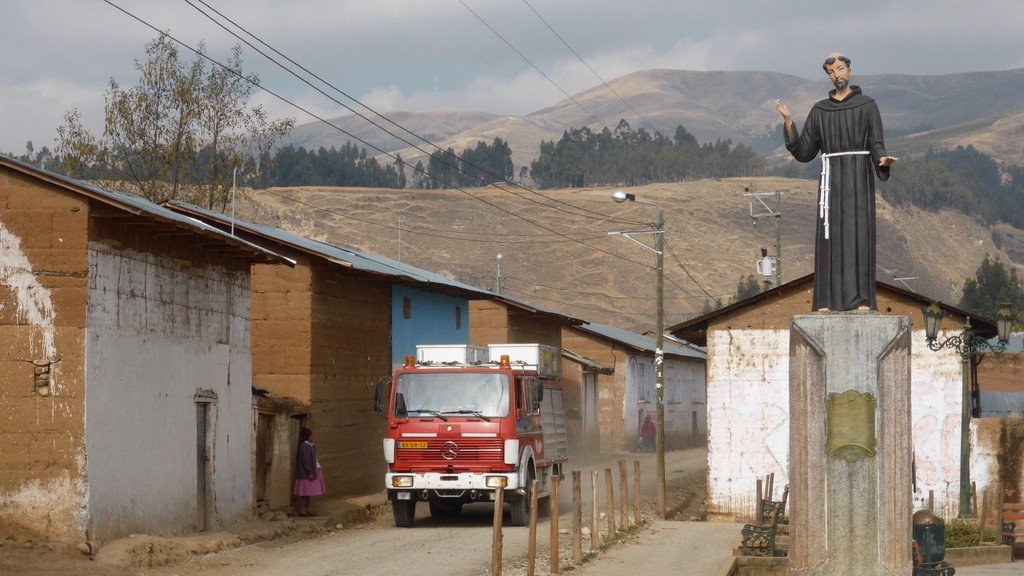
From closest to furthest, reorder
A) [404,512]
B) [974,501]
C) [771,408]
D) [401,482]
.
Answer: [401,482] → [404,512] → [974,501] → [771,408]

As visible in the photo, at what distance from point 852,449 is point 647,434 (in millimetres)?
47374

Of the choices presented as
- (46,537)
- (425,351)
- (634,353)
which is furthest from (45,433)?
(634,353)

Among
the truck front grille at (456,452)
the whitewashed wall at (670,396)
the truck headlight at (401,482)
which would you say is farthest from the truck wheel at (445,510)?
the whitewashed wall at (670,396)

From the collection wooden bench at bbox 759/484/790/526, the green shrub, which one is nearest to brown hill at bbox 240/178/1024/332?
wooden bench at bbox 759/484/790/526

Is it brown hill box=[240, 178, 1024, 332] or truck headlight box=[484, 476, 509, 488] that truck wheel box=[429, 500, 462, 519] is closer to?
truck headlight box=[484, 476, 509, 488]

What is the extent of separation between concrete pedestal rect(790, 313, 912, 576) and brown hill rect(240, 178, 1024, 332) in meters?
98.0

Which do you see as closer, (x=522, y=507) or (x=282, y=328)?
(x=522, y=507)

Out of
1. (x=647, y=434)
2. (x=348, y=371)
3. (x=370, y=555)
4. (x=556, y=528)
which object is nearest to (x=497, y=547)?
(x=556, y=528)

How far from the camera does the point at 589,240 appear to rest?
433 feet

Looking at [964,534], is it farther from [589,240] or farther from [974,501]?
[589,240]

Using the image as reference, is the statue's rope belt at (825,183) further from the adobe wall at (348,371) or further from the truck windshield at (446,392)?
the adobe wall at (348,371)

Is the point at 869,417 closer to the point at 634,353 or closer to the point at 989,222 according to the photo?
the point at 634,353

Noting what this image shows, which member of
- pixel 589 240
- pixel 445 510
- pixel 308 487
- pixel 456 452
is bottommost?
pixel 445 510

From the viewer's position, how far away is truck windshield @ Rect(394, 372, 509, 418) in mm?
23250
